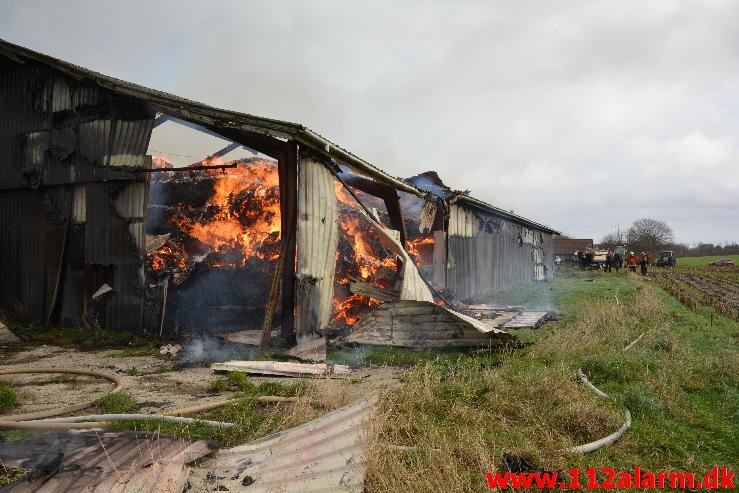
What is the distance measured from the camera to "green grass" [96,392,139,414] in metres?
5.58

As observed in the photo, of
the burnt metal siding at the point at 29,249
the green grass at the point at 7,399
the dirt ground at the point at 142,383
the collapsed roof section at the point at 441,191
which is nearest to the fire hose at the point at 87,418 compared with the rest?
the dirt ground at the point at 142,383

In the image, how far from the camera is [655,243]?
3319 inches

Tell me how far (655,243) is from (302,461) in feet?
314

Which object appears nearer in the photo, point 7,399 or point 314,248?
point 7,399

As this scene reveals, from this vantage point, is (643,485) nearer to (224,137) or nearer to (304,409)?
(304,409)

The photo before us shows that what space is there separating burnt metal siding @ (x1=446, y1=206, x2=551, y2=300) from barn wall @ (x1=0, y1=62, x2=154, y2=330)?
10661 mm

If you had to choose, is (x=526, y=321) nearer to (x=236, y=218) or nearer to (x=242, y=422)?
(x=236, y=218)

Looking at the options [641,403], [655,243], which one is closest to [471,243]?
[641,403]

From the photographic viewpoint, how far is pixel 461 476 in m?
3.66

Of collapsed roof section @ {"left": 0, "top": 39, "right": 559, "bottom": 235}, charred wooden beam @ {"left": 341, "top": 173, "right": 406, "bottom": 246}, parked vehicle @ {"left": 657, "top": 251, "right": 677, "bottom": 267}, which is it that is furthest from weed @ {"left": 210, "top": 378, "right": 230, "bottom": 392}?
parked vehicle @ {"left": 657, "top": 251, "right": 677, "bottom": 267}

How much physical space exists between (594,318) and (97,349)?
38.3 ft

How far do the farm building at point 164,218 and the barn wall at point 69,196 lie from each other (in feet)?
0.11

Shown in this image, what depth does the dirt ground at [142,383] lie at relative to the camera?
5.88 m

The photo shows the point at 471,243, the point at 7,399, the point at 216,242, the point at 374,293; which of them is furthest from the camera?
the point at 471,243
